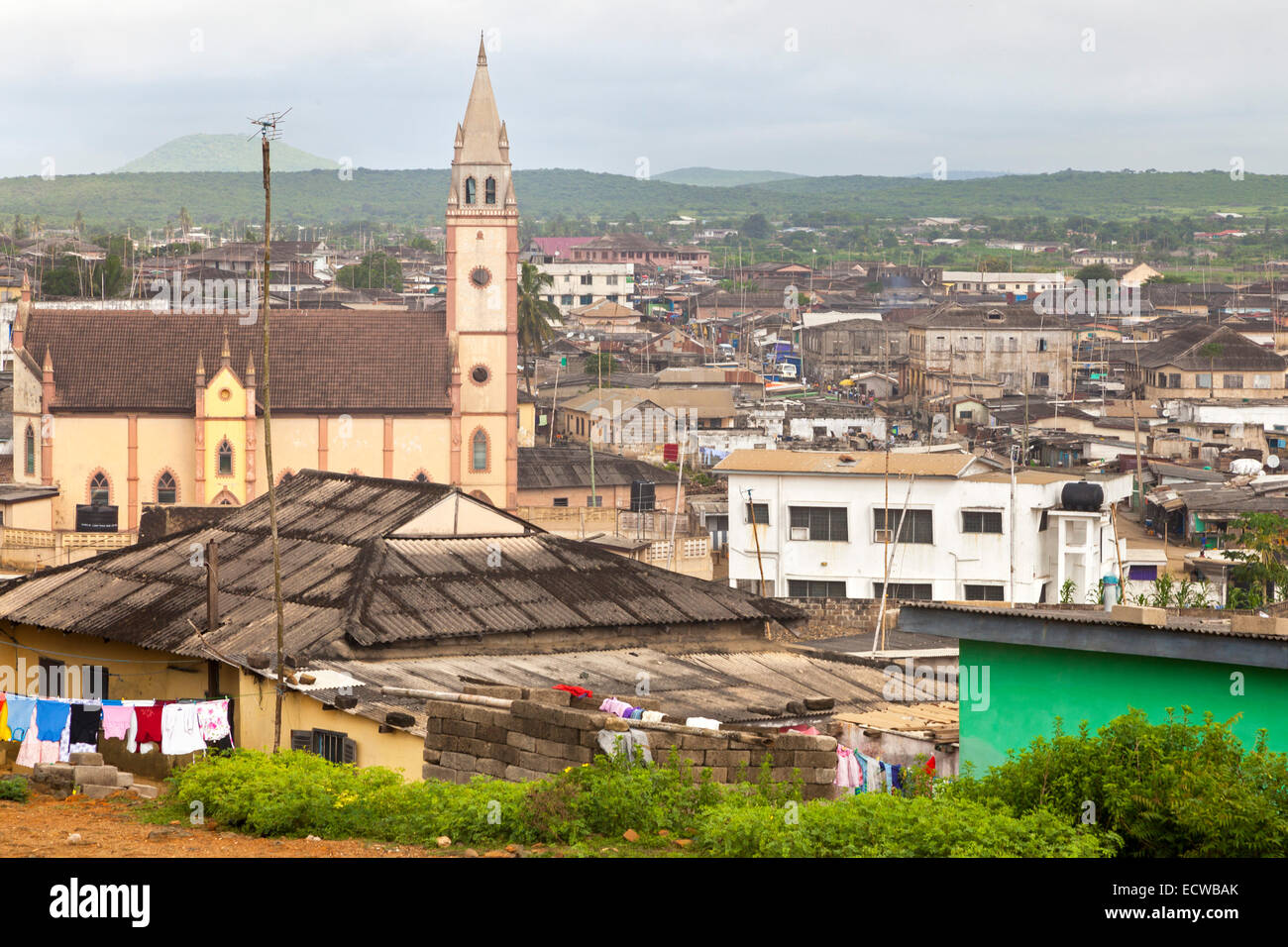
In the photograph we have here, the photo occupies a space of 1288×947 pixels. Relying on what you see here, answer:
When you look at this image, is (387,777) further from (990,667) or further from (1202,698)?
(1202,698)

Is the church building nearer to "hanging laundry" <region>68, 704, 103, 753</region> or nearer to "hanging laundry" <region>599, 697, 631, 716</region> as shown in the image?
"hanging laundry" <region>68, 704, 103, 753</region>

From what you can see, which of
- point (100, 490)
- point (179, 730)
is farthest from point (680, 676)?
point (100, 490)

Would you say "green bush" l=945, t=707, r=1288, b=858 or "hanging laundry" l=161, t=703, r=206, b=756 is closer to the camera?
"green bush" l=945, t=707, r=1288, b=858

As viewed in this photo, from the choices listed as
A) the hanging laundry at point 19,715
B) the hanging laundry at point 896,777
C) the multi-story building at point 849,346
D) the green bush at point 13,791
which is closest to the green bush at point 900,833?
the hanging laundry at point 896,777

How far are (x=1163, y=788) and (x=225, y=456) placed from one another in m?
52.7

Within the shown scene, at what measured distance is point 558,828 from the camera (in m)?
12.2

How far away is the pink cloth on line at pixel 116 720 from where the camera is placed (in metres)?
20.1

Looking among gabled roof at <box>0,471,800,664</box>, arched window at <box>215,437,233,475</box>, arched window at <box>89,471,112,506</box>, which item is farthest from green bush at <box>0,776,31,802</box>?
arched window at <box>89,471,112,506</box>

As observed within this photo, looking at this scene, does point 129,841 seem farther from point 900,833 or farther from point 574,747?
point 900,833

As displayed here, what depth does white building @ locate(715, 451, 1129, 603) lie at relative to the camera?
124 feet

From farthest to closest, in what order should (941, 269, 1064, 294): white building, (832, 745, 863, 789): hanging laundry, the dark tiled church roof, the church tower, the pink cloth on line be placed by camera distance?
(941, 269, 1064, 294): white building → the church tower → the dark tiled church roof → the pink cloth on line → (832, 745, 863, 789): hanging laundry

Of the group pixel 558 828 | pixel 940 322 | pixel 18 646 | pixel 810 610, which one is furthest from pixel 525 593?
pixel 940 322

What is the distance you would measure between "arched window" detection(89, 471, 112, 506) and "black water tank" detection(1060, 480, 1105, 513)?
35562 millimetres

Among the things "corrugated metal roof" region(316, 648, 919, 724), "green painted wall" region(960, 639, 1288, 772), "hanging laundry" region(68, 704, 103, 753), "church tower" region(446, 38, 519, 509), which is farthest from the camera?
"church tower" region(446, 38, 519, 509)
